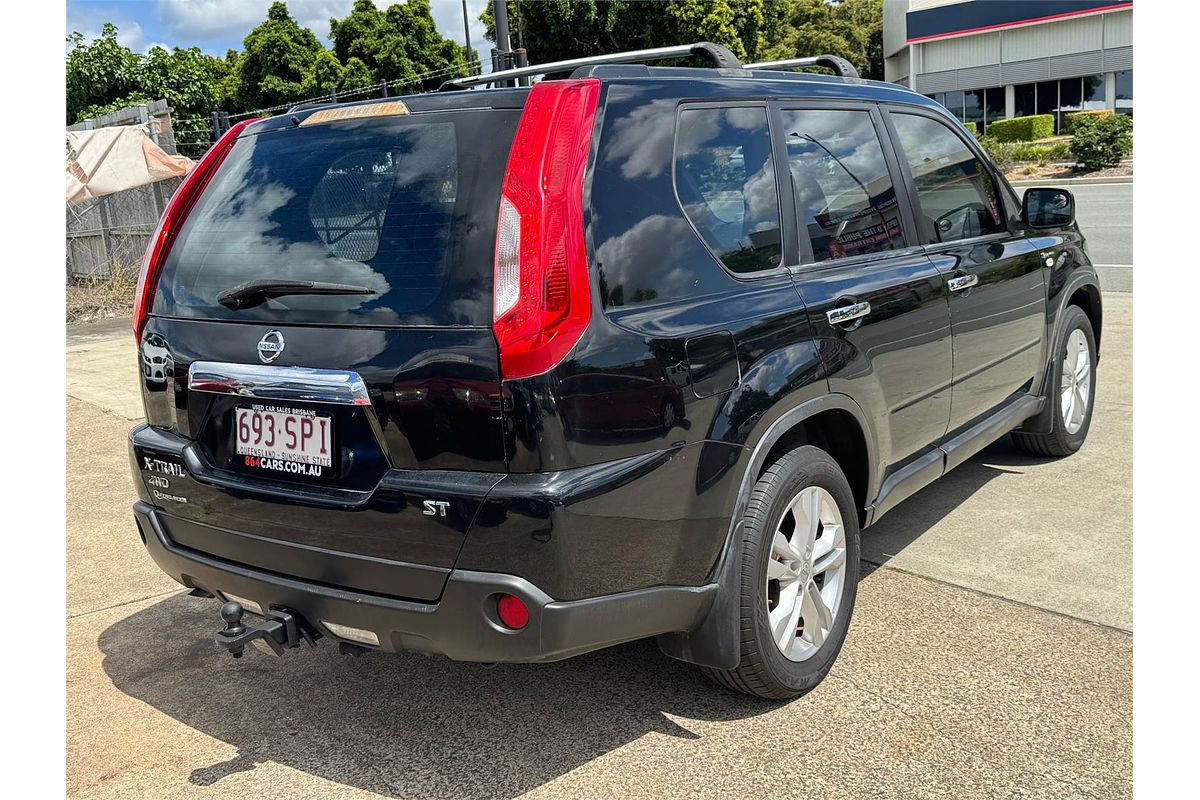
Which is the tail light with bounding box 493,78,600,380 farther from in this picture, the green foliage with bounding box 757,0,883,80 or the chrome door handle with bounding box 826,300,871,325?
the green foliage with bounding box 757,0,883,80

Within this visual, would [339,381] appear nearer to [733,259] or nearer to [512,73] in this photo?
[733,259]

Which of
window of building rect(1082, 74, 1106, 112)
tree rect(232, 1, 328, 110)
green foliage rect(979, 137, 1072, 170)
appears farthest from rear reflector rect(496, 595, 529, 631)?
window of building rect(1082, 74, 1106, 112)

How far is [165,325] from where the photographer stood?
3.29m

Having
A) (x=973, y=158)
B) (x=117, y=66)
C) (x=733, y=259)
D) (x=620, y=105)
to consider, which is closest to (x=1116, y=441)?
(x=973, y=158)

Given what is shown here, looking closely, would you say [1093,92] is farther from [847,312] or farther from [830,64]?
[847,312]

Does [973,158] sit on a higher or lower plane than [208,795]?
higher

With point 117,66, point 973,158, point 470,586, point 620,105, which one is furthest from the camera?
point 117,66

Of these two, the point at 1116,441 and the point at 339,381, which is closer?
the point at 339,381

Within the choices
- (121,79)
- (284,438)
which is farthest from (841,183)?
(121,79)

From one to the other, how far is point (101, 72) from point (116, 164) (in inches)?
1144

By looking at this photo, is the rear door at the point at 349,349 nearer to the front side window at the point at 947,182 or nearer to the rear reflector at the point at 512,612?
the rear reflector at the point at 512,612

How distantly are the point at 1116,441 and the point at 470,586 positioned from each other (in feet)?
15.5

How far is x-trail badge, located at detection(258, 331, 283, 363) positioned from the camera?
295 cm

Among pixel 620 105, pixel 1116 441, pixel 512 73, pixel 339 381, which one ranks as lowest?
pixel 1116 441
